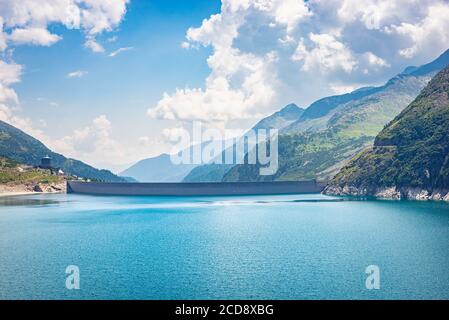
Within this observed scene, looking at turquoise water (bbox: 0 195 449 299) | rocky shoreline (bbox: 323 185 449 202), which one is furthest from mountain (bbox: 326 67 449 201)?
turquoise water (bbox: 0 195 449 299)

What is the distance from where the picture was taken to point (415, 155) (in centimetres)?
16712

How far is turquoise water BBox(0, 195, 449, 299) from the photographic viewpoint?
4256cm

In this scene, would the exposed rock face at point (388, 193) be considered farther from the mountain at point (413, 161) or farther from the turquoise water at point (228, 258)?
the turquoise water at point (228, 258)

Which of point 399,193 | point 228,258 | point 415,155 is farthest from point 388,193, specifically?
point 228,258

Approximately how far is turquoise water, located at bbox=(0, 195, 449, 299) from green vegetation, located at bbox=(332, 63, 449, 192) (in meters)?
62.7

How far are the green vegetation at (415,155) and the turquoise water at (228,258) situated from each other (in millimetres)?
62738

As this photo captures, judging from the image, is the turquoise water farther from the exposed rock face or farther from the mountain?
the exposed rock face

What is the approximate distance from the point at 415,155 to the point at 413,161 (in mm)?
4353

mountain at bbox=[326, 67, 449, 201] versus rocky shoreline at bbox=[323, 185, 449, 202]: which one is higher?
mountain at bbox=[326, 67, 449, 201]

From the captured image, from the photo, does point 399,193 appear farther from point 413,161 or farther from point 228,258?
point 228,258

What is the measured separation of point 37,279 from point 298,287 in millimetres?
25332

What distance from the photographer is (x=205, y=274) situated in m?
48.5
